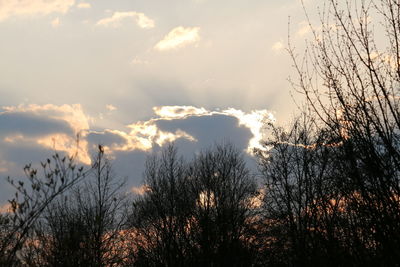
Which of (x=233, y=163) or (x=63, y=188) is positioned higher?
(x=233, y=163)

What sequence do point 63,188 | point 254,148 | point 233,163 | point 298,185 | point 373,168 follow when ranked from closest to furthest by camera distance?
1. point 373,168
2. point 63,188
3. point 298,185
4. point 254,148
5. point 233,163

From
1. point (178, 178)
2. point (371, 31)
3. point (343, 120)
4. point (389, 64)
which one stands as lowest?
point (343, 120)

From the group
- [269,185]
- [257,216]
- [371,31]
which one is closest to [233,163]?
[257,216]

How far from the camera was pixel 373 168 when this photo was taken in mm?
4523

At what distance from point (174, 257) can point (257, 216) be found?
6.49 m

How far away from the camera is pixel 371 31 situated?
17.9 ft

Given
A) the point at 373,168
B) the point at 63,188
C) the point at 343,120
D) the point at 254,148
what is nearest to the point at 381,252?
A: the point at 373,168

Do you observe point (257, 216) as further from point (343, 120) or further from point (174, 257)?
point (343, 120)

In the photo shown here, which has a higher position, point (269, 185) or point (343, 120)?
point (269, 185)

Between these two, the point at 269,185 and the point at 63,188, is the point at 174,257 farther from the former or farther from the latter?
the point at 63,188

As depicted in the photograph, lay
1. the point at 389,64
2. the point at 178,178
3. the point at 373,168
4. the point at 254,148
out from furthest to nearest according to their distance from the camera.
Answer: the point at 178,178
the point at 254,148
the point at 389,64
the point at 373,168

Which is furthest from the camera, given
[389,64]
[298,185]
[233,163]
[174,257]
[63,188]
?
[233,163]

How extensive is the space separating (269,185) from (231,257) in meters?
8.17

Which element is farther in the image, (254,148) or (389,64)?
(254,148)
